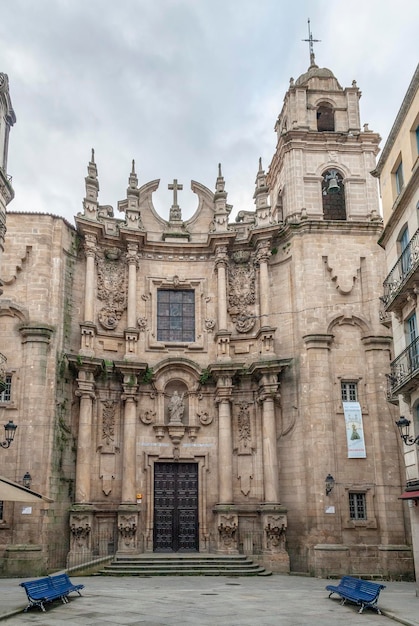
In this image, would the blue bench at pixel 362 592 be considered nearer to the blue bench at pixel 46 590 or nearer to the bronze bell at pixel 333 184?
the blue bench at pixel 46 590

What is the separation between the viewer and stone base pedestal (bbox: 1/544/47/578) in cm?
2192

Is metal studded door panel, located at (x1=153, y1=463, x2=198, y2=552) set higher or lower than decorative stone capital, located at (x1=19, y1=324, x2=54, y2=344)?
lower

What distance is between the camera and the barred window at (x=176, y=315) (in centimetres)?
2794

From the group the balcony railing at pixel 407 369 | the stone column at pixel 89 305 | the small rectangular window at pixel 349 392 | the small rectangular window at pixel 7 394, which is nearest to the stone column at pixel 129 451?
the stone column at pixel 89 305

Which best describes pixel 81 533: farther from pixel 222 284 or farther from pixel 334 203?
pixel 334 203

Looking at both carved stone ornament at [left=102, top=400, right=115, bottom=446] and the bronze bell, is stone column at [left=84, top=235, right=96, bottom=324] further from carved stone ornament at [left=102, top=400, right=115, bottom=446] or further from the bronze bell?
the bronze bell

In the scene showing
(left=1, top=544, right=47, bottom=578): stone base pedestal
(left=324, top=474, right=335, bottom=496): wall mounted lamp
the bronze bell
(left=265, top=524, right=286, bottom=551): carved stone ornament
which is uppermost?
the bronze bell

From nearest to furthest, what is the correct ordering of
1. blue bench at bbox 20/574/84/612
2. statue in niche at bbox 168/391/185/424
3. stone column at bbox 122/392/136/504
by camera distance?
blue bench at bbox 20/574/84/612 → stone column at bbox 122/392/136/504 → statue in niche at bbox 168/391/185/424

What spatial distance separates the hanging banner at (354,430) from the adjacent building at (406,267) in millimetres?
4985

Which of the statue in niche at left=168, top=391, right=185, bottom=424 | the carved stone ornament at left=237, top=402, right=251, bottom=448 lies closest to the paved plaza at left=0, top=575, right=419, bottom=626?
the carved stone ornament at left=237, top=402, right=251, bottom=448

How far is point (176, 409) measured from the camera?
26.6m

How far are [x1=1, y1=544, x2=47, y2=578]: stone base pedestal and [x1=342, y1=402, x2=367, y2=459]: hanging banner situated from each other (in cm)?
1110

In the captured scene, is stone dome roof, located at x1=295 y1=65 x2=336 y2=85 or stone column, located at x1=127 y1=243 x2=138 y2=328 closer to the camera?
stone column, located at x1=127 y1=243 x2=138 y2=328

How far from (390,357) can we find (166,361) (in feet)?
27.8
